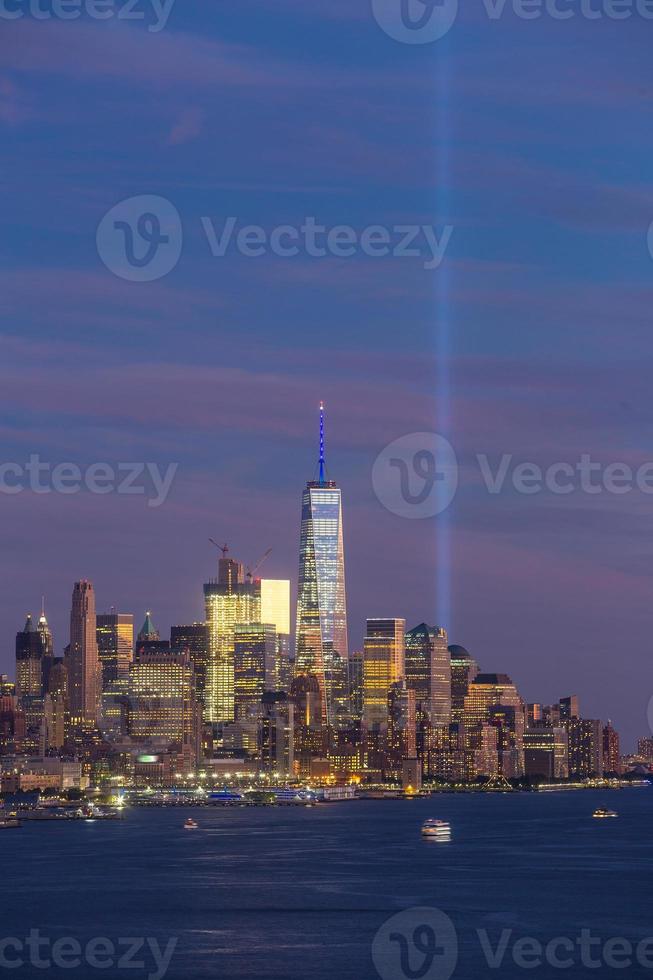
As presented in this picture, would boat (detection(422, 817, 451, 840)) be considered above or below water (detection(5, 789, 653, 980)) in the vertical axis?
above

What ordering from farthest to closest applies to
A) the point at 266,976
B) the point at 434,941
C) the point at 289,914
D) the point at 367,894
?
the point at 367,894 → the point at 289,914 → the point at 434,941 → the point at 266,976

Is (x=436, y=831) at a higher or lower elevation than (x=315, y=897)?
higher

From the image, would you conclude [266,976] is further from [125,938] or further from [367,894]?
[367,894]

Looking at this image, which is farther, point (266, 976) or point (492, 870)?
point (492, 870)

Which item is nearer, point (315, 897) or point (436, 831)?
point (315, 897)

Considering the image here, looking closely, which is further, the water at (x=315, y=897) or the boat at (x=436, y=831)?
the boat at (x=436, y=831)

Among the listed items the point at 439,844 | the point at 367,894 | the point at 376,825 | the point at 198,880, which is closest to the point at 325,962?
the point at 367,894

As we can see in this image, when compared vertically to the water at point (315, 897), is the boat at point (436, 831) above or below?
above

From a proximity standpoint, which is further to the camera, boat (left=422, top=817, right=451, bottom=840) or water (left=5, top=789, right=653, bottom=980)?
boat (left=422, top=817, right=451, bottom=840)
